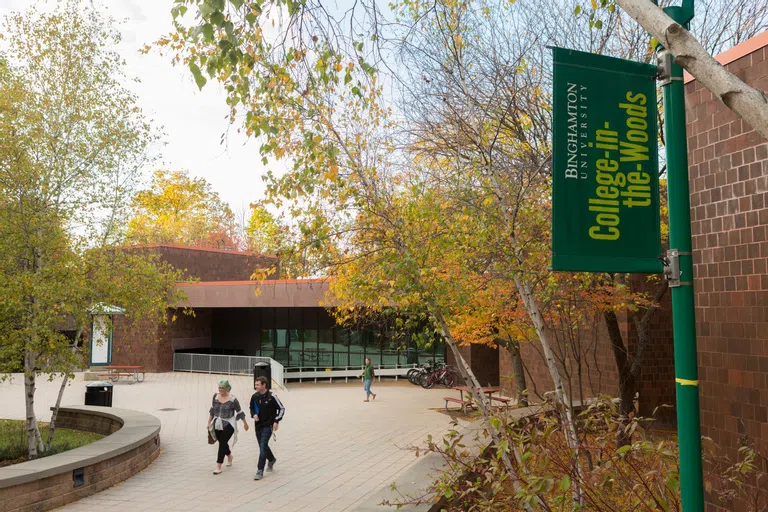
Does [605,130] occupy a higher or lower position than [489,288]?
higher

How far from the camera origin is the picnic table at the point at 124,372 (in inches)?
1033

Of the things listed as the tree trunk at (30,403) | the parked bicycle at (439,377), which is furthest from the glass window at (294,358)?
the tree trunk at (30,403)

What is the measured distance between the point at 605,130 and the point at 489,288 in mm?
6636

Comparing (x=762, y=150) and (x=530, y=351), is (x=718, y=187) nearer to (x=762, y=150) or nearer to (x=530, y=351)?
(x=762, y=150)

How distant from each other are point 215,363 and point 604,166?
27133mm

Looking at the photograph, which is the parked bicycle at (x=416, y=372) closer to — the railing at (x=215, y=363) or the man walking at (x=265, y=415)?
the railing at (x=215, y=363)

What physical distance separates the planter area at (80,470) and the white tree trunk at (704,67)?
8.42 metres

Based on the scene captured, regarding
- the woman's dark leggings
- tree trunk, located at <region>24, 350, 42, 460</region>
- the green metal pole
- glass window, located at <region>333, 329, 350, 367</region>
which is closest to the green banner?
the green metal pole

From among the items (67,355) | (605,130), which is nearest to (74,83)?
(67,355)

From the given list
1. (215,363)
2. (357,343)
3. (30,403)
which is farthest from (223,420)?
(357,343)

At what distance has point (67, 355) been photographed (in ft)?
36.7

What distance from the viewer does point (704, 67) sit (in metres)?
3.24

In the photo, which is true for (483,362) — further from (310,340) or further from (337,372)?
(310,340)

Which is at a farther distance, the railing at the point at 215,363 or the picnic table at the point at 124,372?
the railing at the point at 215,363
